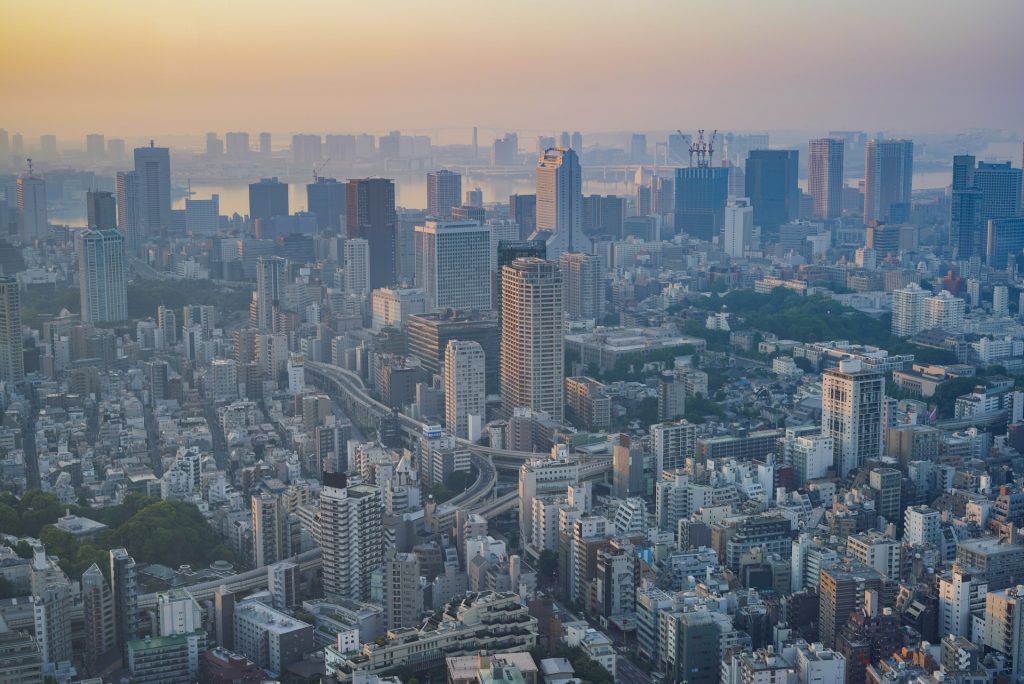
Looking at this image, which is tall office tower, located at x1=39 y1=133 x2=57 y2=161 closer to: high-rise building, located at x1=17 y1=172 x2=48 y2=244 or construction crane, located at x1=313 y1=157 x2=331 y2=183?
high-rise building, located at x1=17 y1=172 x2=48 y2=244

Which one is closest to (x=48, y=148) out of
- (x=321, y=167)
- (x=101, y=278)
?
(x=101, y=278)

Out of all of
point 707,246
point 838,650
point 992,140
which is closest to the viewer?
point 838,650

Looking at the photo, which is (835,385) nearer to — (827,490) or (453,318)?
(827,490)

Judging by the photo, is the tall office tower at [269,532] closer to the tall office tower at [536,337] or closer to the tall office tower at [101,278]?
the tall office tower at [536,337]

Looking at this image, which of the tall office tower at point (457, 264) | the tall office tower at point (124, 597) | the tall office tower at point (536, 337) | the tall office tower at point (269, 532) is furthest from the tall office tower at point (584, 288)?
the tall office tower at point (124, 597)

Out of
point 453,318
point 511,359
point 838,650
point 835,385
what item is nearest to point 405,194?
point 453,318

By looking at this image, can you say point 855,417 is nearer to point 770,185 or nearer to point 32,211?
point 32,211
